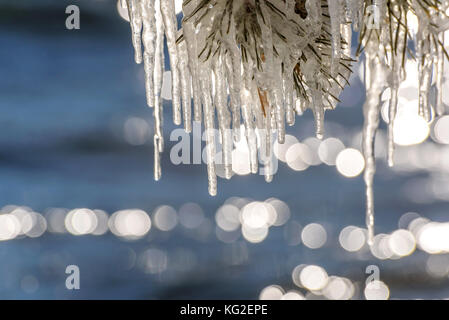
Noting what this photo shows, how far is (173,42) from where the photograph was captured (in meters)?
1.24

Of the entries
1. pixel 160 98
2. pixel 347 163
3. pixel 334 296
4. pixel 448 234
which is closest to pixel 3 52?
pixel 160 98

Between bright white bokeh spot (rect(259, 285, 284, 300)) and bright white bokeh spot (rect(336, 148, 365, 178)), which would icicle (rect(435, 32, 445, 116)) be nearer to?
bright white bokeh spot (rect(259, 285, 284, 300))

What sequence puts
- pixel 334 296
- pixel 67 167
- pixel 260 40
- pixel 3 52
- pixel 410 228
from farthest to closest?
1. pixel 410 228
2. pixel 334 296
3. pixel 67 167
4. pixel 3 52
5. pixel 260 40

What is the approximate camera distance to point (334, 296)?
25.2 metres

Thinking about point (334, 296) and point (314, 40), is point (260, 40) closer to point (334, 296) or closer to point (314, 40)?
point (314, 40)

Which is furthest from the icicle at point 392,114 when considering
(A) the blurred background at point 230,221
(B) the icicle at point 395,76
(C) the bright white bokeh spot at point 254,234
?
(C) the bright white bokeh spot at point 254,234

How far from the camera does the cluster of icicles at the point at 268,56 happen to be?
4.03 feet

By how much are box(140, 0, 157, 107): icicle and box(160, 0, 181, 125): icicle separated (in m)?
0.04

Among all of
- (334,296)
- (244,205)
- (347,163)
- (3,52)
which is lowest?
(334,296)

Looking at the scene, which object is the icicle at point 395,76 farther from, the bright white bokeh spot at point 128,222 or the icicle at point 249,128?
the bright white bokeh spot at point 128,222

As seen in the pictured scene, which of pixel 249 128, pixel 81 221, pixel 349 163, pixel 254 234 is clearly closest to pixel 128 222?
pixel 81 221

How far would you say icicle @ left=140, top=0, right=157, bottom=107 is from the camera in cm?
125

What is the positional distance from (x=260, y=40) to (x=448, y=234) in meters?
31.2

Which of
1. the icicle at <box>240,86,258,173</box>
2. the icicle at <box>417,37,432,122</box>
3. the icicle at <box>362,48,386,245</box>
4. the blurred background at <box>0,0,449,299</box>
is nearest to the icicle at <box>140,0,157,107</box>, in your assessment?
the icicle at <box>240,86,258,173</box>
